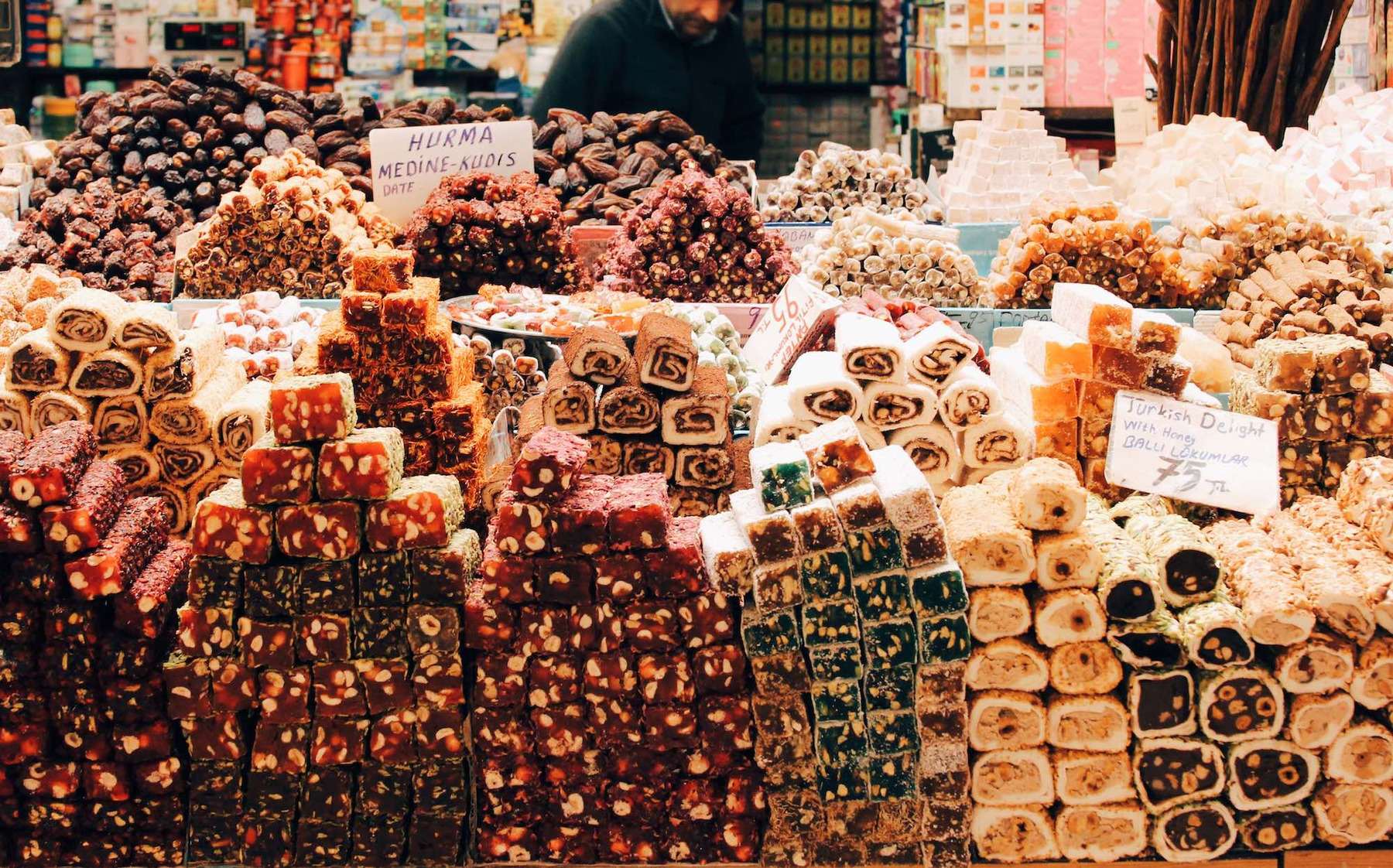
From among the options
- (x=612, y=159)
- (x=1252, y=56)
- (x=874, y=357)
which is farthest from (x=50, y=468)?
(x=1252, y=56)

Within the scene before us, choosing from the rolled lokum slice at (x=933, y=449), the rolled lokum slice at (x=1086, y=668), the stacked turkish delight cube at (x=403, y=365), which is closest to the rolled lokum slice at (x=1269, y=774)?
the rolled lokum slice at (x=1086, y=668)

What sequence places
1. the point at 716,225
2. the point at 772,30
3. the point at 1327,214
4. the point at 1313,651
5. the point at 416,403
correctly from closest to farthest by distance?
the point at 1313,651 → the point at 416,403 → the point at 716,225 → the point at 1327,214 → the point at 772,30

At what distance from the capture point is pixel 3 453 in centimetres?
193

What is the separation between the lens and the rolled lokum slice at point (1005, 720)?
194 cm

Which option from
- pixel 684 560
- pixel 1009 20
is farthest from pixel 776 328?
pixel 1009 20

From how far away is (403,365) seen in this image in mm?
2430

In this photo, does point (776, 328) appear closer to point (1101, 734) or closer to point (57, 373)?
point (1101, 734)

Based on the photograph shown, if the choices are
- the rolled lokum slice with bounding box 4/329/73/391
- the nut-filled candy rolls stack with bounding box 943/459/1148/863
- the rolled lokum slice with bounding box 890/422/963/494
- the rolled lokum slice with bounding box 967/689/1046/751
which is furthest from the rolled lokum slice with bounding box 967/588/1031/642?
the rolled lokum slice with bounding box 4/329/73/391

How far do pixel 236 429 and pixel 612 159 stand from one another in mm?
2474

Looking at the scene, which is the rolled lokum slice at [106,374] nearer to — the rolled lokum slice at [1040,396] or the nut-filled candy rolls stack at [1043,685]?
the nut-filled candy rolls stack at [1043,685]

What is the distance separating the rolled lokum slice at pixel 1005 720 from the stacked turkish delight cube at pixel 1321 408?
29.0 inches

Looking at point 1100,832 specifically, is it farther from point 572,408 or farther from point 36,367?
point 36,367

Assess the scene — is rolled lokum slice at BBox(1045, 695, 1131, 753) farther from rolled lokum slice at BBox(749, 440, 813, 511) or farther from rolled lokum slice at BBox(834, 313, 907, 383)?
rolled lokum slice at BBox(834, 313, 907, 383)

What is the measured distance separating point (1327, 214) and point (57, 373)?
3.69 metres
